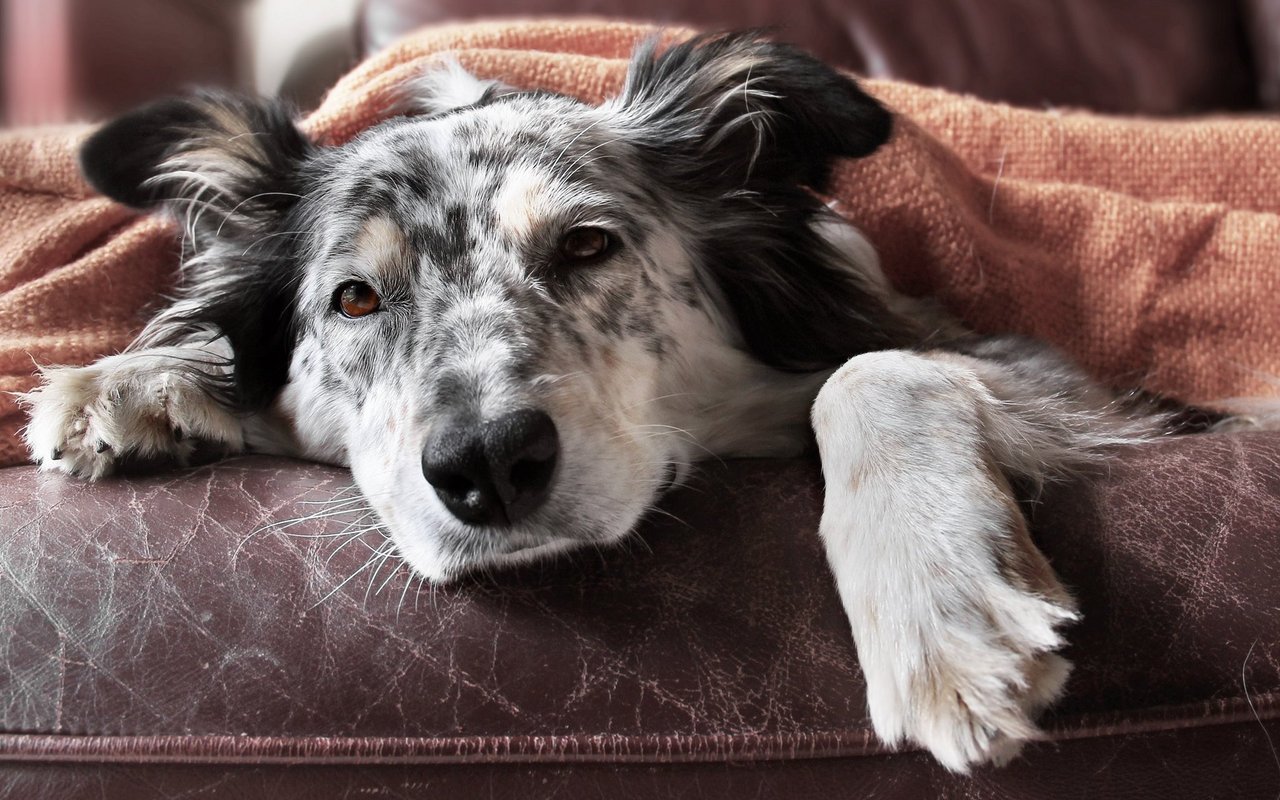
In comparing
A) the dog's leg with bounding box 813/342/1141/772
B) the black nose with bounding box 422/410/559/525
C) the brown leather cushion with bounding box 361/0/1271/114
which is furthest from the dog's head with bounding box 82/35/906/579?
the brown leather cushion with bounding box 361/0/1271/114

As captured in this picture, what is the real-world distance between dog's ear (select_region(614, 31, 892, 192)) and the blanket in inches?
5.7

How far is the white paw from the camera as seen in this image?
49.3 inches

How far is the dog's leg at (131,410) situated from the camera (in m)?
1.25

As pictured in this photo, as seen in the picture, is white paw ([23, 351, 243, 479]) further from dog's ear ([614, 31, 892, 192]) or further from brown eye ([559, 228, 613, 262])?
dog's ear ([614, 31, 892, 192])

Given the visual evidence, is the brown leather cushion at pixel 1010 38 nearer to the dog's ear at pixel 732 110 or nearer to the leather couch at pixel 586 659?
the dog's ear at pixel 732 110

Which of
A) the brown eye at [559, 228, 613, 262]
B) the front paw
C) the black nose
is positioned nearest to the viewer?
the front paw

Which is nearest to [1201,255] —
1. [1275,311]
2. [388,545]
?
[1275,311]

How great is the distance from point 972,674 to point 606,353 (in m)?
0.68

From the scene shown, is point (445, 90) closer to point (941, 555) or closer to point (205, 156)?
point (205, 156)

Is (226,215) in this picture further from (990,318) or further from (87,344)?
(990,318)

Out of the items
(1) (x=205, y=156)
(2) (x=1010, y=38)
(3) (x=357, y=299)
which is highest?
(1) (x=205, y=156)

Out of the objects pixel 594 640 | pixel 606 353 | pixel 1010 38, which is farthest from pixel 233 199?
pixel 1010 38

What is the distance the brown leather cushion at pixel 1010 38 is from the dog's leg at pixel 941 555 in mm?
2123

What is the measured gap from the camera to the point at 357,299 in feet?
4.67
